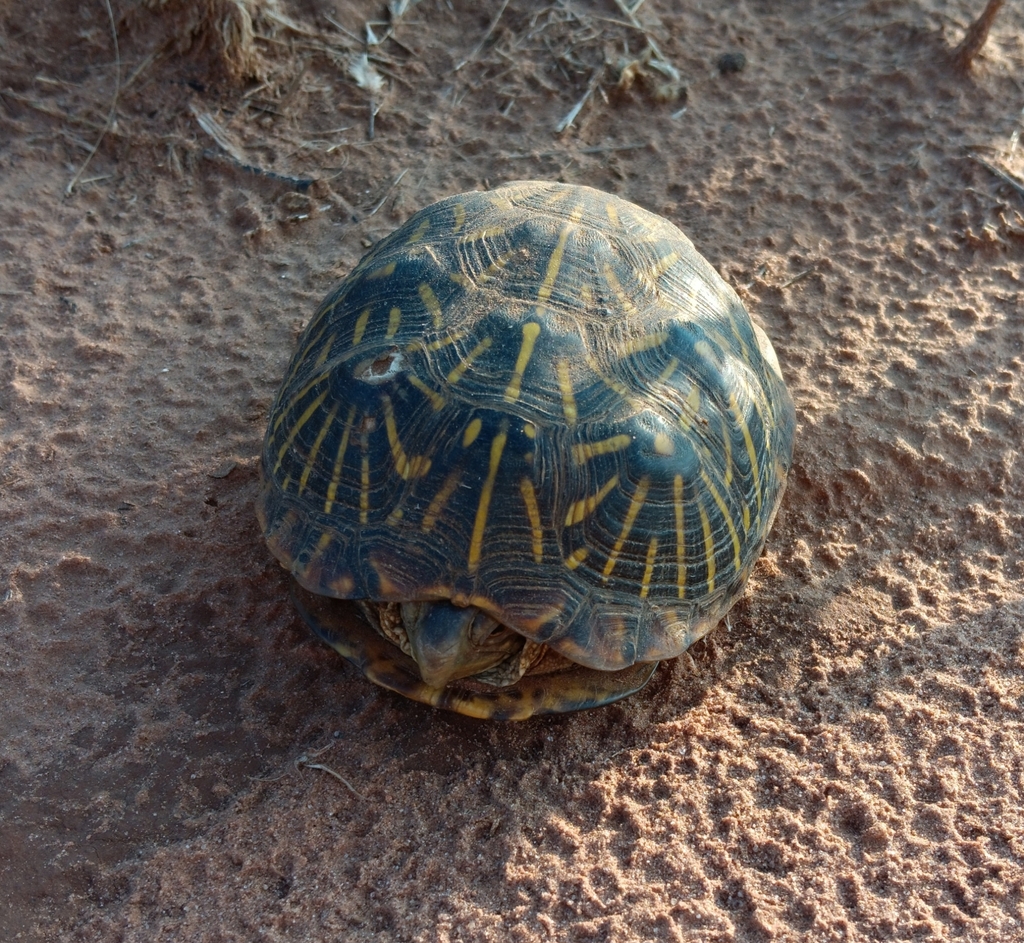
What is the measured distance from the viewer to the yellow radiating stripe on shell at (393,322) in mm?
2619

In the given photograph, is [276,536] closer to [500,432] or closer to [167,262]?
[500,432]

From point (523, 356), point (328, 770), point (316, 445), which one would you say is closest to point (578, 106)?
point (523, 356)

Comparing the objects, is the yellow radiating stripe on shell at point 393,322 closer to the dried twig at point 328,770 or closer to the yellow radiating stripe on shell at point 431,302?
the yellow radiating stripe on shell at point 431,302

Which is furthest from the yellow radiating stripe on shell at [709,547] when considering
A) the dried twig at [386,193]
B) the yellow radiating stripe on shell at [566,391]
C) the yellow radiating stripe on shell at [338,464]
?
the dried twig at [386,193]

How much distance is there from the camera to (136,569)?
314cm

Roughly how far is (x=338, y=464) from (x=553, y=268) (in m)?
0.86

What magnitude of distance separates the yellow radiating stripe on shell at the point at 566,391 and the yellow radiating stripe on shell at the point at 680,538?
0.37 metres

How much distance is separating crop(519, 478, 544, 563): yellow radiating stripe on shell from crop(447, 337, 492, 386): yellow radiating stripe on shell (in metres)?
0.34

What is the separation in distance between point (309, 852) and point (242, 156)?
11.6ft

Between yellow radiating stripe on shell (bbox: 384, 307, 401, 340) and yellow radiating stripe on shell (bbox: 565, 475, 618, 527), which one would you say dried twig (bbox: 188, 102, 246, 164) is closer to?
yellow radiating stripe on shell (bbox: 384, 307, 401, 340)

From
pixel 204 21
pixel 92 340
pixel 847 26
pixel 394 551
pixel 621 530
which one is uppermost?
pixel 847 26

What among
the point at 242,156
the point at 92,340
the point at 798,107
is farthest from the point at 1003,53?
the point at 92,340

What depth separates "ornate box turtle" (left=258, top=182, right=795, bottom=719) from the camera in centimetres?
243

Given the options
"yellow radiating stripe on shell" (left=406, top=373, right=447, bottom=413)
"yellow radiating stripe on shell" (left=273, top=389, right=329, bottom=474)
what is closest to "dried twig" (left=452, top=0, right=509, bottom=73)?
"yellow radiating stripe on shell" (left=273, top=389, right=329, bottom=474)
